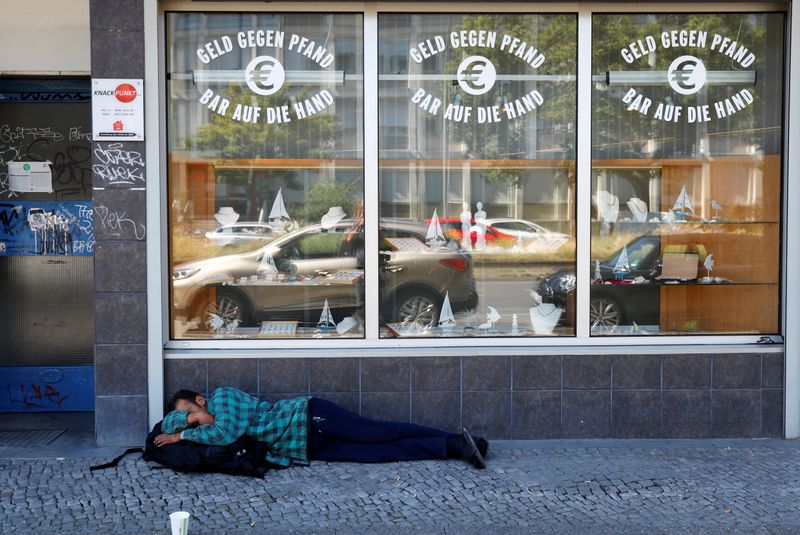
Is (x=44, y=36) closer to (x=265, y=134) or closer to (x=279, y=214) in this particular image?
(x=265, y=134)

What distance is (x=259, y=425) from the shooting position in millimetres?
6238

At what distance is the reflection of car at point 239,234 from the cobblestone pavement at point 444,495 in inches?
71.2

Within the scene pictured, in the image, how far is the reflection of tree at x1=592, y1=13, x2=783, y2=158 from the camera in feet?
23.1

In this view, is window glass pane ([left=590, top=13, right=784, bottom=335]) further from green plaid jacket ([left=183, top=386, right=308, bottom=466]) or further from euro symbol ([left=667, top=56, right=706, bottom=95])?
green plaid jacket ([left=183, top=386, right=308, bottom=466])

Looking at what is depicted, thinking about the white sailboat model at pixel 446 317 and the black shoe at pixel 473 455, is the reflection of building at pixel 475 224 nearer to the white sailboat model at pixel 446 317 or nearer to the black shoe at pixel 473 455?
the white sailboat model at pixel 446 317

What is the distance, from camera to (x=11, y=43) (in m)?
7.18

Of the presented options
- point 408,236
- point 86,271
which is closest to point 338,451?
point 408,236

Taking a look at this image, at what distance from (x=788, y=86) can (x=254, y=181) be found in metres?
4.22

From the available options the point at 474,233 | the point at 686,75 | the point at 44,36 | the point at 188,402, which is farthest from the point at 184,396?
the point at 686,75

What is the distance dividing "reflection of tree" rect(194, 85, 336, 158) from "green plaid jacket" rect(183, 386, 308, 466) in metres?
1.93

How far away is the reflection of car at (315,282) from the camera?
710 cm

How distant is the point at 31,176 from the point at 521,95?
4180 mm

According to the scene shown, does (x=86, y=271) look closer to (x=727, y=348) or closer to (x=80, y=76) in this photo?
(x=80, y=76)

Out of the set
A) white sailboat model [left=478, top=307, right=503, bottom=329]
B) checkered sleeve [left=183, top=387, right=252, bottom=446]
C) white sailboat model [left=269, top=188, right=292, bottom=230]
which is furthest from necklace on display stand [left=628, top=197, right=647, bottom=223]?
checkered sleeve [left=183, top=387, right=252, bottom=446]
